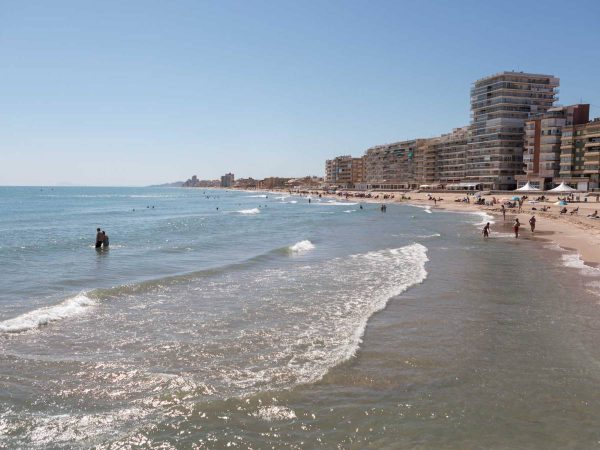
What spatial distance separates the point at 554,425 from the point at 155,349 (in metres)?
7.70

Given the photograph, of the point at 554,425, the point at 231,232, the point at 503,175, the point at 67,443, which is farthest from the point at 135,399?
the point at 503,175

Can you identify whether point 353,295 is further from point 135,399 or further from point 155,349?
point 135,399

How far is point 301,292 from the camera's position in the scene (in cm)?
1661

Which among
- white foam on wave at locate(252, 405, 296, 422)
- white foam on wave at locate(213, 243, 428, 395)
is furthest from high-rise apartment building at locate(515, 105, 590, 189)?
white foam on wave at locate(252, 405, 296, 422)

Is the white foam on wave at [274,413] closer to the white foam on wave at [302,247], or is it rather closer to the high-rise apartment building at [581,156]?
the white foam on wave at [302,247]

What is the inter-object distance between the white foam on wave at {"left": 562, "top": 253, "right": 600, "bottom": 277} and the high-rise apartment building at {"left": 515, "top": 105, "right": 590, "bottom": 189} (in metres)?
80.7

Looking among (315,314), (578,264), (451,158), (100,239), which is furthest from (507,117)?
(315,314)

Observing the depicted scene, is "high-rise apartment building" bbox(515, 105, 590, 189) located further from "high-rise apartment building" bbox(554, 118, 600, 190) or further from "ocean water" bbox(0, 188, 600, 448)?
"ocean water" bbox(0, 188, 600, 448)

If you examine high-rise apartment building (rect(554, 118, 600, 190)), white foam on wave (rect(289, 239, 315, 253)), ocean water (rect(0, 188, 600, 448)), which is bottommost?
white foam on wave (rect(289, 239, 315, 253))

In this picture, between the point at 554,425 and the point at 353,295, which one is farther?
the point at 353,295

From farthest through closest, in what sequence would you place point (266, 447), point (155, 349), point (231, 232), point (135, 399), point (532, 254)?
point (231, 232) → point (532, 254) → point (155, 349) → point (135, 399) → point (266, 447)

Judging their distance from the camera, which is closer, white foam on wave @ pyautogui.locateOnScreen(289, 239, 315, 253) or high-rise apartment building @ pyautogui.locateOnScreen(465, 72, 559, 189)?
white foam on wave @ pyautogui.locateOnScreen(289, 239, 315, 253)

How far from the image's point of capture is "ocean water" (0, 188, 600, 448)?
281 inches

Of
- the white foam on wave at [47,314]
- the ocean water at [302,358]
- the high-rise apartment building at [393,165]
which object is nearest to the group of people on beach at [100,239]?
the ocean water at [302,358]
